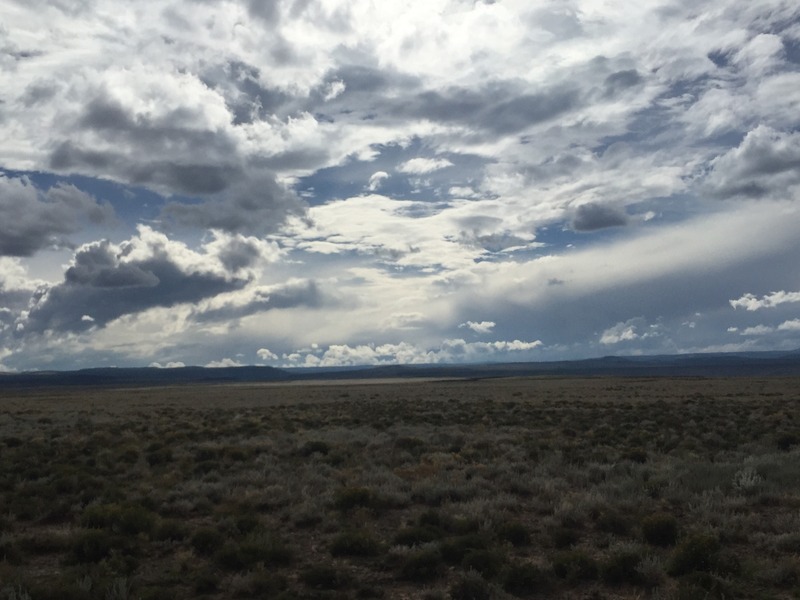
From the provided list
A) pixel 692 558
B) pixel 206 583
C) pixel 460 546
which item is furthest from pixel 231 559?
pixel 692 558

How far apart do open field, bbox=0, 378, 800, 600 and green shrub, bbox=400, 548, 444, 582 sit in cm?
3

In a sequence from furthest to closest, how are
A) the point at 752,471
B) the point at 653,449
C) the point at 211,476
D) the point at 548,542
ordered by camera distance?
the point at 653,449, the point at 211,476, the point at 752,471, the point at 548,542

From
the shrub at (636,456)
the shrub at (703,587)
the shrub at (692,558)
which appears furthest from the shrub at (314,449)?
the shrub at (703,587)

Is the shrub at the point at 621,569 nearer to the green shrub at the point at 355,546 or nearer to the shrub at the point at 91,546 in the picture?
the green shrub at the point at 355,546

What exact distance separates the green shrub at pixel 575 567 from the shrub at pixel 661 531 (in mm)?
1873

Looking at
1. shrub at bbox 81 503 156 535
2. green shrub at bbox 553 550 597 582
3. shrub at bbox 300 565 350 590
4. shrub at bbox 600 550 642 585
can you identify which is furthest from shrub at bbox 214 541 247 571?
shrub at bbox 600 550 642 585

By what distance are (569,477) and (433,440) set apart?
920 centimetres

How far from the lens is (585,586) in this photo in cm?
938

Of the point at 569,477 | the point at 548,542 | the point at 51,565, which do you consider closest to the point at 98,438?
the point at 51,565

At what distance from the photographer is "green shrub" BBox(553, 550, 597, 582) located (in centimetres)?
964

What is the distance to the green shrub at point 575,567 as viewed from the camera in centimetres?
964

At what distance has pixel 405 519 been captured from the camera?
1327 cm

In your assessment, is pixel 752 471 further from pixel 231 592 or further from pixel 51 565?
pixel 51 565

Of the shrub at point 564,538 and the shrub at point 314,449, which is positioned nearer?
the shrub at point 564,538
